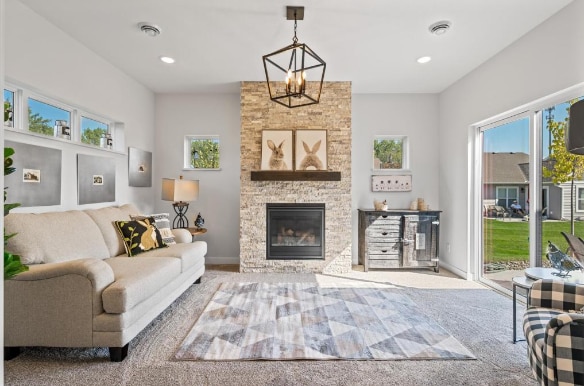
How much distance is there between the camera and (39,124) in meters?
3.14

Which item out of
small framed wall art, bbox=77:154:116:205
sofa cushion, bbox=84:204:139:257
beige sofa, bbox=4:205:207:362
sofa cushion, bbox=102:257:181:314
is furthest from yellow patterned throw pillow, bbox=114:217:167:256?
beige sofa, bbox=4:205:207:362

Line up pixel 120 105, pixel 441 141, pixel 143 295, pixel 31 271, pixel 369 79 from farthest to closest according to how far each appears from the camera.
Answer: pixel 441 141 → pixel 369 79 → pixel 120 105 → pixel 143 295 → pixel 31 271

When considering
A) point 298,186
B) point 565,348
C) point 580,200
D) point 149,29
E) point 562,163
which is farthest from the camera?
point 298,186

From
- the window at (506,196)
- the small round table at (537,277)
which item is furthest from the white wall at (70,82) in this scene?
the window at (506,196)

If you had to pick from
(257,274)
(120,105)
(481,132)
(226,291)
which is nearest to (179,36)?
(120,105)

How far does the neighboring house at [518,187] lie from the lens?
9.76 ft

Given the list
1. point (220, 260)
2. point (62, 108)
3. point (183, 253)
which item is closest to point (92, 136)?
point (62, 108)

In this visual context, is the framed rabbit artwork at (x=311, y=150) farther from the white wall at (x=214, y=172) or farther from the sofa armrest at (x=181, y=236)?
the sofa armrest at (x=181, y=236)

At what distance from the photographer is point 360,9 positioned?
2.81 metres

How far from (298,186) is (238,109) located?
1.66 m

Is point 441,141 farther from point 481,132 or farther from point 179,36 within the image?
point 179,36

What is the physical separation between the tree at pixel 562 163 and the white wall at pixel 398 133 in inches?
81.5

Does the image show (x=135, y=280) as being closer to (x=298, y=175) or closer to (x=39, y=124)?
(x=39, y=124)

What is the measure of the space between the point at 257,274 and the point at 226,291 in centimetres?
89
